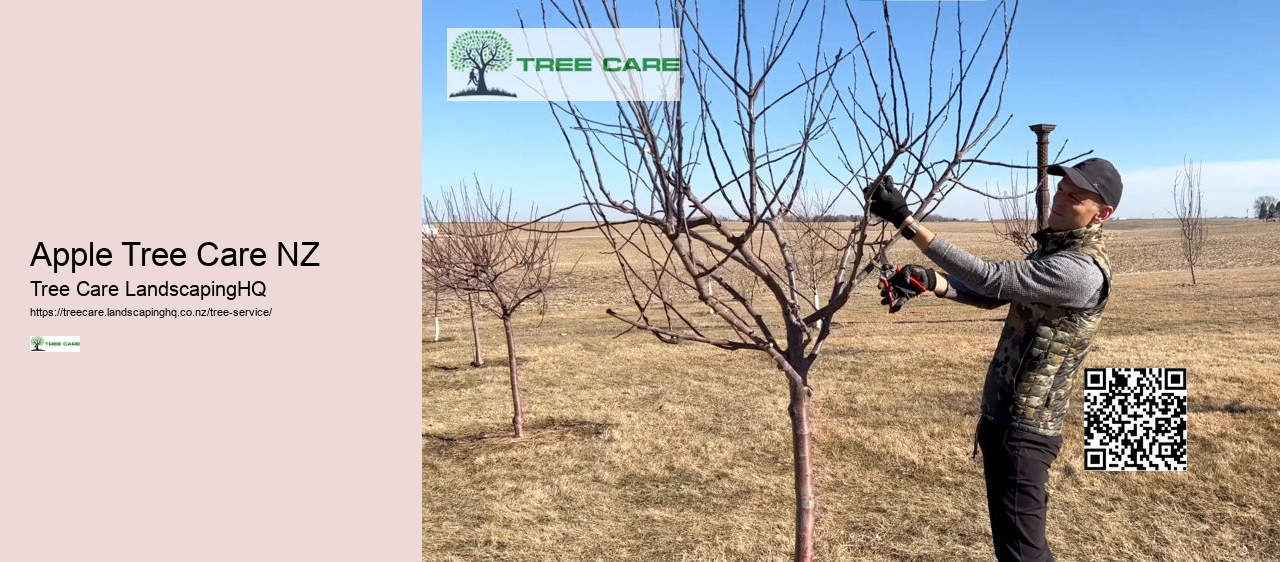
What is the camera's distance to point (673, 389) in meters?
9.70

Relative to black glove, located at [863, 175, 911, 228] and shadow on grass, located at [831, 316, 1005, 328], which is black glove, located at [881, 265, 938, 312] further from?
shadow on grass, located at [831, 316, 1005, 328]

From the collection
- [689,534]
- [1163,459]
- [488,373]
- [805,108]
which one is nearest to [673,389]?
[488,373]

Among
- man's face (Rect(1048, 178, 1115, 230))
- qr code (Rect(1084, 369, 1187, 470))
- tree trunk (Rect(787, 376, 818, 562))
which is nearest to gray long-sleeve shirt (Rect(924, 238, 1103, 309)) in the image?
man's face (Rect(1048, 178, 1115, 230))

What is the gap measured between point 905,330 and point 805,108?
12.4 metres

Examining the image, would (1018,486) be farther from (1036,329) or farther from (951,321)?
(951,321)

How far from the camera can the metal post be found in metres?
3.63

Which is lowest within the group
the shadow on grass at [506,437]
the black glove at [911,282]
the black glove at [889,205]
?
the shadow on grass at [506,437]

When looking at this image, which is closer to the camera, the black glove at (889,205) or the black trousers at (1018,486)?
the black glove at (889,205)

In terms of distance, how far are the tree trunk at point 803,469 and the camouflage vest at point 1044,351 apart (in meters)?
0.64

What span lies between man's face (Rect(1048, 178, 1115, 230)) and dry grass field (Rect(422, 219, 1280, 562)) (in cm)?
261

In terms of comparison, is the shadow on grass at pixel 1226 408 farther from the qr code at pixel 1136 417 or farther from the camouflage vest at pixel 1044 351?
the camouflage vest at pixel 1044 351

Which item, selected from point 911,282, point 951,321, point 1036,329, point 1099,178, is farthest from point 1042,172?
point 951,321

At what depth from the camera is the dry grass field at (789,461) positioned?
480cm

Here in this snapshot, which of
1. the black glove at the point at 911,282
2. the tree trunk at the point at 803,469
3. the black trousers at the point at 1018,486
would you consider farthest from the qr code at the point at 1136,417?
the black glove at the point at 911,282
